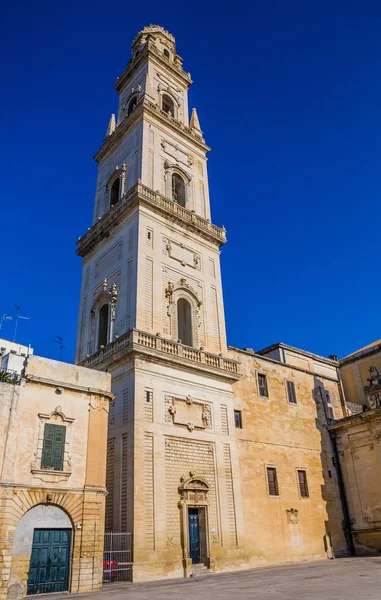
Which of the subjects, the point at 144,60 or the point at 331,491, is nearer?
the point at 331,491

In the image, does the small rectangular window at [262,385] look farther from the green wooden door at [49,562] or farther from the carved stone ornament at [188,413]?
the green wooden door at [49,562]

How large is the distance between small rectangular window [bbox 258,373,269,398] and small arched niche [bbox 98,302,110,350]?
9.52 m

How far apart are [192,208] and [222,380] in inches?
471

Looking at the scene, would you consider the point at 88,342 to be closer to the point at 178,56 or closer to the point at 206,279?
the point at 206,279

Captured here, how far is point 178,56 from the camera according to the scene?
4253cm

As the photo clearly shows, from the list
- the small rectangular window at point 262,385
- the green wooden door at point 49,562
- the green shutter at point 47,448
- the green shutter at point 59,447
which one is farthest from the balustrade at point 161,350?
the green wooden door at point 49,562

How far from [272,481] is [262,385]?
5.50 metres

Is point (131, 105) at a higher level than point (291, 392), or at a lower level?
higher

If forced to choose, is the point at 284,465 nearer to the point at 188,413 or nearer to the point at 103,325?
the point at 188,413

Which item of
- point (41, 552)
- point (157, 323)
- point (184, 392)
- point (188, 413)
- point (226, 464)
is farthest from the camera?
point (157, 323)

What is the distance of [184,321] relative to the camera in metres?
27.5

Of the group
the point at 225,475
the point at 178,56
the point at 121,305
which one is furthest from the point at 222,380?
the point at 178,56

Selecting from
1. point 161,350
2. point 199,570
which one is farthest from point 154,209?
point 199,570

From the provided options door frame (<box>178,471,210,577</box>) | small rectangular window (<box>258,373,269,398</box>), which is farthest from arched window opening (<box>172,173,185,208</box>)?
door frame (<box>178,471,210,577</box>)
